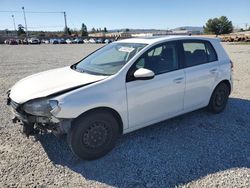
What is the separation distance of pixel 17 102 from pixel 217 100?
3823mm

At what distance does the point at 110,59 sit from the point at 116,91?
1.04 meters

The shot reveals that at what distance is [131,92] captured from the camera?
3.71 meters

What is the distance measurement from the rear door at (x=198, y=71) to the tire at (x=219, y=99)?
0.69ft

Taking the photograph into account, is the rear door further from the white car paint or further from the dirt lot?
the dirt lot

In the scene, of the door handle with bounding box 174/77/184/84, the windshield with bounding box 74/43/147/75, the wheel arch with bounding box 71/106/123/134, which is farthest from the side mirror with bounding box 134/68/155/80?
the door handle with bounding box 174/77/184/84

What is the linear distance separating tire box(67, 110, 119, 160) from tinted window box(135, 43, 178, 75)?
3.13ft

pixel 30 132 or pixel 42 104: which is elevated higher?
pixel 42 104

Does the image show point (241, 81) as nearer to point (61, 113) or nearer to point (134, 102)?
point (134, 102)

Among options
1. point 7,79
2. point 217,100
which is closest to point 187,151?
point 217,100

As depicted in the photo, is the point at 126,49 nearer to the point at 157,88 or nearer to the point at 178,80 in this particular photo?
the point at 157,88

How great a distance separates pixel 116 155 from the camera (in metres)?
3.73

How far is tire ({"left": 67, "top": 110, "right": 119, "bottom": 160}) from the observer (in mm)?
3383

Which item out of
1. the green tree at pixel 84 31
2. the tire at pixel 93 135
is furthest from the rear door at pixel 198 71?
the green tree at pixel 84 31

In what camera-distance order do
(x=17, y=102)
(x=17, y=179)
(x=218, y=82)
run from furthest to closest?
(x=218, y=82), (x=17, y=102), (x=17, y=179)
